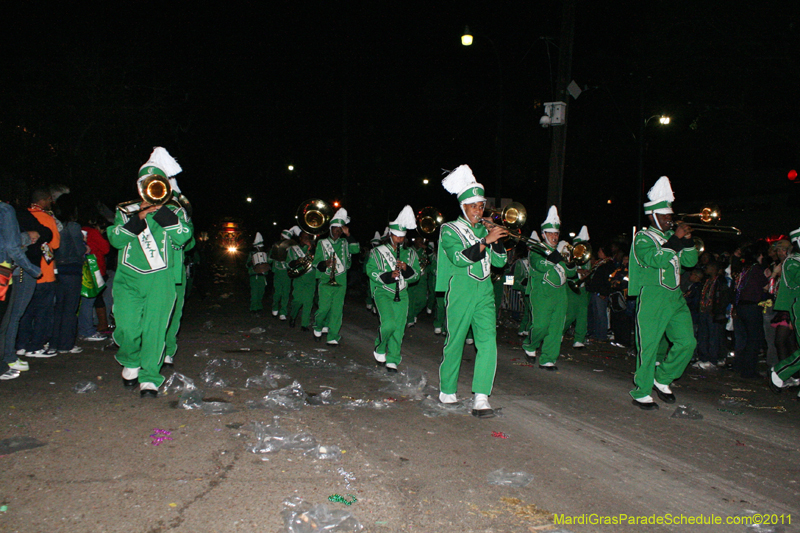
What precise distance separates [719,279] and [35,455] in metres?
9.30

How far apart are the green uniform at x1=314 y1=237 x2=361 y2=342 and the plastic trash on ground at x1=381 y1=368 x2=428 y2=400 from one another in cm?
255

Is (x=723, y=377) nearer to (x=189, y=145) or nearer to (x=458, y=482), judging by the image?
(x=458, y=482)

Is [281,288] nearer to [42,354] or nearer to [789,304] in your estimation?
[42,354]

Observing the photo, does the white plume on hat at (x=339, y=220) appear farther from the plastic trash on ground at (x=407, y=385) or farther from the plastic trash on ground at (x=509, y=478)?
the plastic trash on ground at (x=509, y=478)

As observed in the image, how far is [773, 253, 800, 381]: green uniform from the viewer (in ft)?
23.4

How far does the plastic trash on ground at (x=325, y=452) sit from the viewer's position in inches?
169

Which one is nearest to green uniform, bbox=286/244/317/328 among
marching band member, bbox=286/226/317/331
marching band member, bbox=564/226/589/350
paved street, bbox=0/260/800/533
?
marching band member, bbox=286/226/317/331

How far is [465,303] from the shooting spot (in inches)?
229

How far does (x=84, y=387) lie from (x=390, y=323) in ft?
11.9

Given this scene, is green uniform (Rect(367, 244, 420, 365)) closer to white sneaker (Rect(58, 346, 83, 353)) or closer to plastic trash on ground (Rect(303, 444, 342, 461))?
plastic trash on ground (Rect(303, 444, 342, 461))

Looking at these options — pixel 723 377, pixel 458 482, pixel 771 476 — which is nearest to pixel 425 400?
pixel 458 482

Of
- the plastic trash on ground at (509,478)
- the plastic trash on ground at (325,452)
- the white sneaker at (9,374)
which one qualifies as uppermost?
the plastic trash on ground at (509,478)

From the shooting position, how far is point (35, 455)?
410 centimetres

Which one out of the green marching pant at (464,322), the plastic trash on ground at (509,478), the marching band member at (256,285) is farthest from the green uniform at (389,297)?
the marching band member at (256,285)
